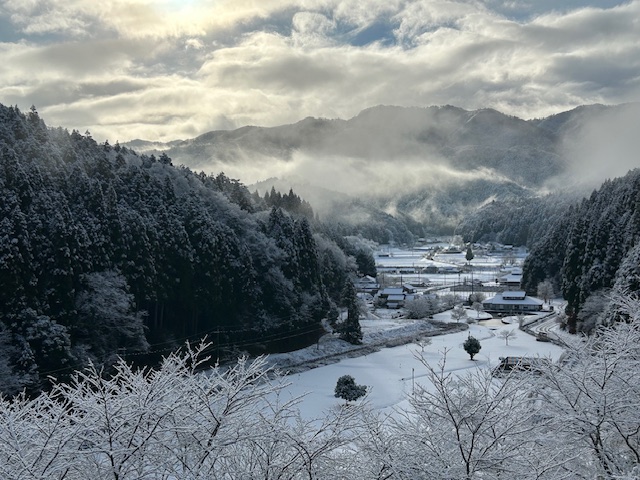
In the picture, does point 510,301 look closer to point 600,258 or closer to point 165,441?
point 600,258

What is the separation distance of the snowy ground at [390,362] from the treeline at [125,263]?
4.49 metres

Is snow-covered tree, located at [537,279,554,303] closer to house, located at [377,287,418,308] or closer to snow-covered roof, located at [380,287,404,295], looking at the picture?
house, located at [377,287,418,308]

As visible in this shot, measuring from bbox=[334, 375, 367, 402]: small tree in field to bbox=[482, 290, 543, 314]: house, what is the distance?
128ft

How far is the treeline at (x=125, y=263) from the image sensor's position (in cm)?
2433

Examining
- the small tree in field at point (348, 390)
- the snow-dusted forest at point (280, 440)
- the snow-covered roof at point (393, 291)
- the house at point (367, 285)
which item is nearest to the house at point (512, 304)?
the snow-covered roof at point (393, 291)

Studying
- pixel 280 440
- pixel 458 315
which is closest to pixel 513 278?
pixel 458 315

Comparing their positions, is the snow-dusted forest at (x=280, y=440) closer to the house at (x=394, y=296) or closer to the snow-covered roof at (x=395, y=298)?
the house at (x=394, y=296)

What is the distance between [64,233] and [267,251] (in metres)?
16.5

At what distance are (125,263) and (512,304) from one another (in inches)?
1723

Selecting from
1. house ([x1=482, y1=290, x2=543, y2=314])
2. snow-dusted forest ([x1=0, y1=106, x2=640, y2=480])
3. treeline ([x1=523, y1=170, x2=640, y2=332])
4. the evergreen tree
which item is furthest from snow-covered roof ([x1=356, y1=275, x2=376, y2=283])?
the evergreen tree

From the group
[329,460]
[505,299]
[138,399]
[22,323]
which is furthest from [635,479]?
[505,299]

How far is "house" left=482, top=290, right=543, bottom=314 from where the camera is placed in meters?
60.6

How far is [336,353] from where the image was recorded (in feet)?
128

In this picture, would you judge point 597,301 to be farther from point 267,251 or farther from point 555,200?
point 555,200
